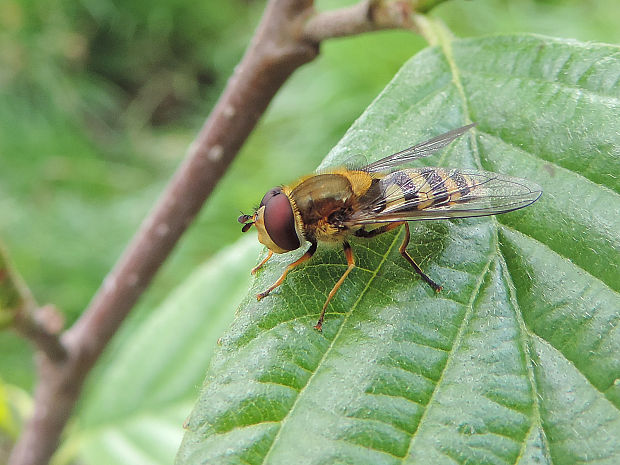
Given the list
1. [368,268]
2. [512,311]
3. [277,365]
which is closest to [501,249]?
[512,311]

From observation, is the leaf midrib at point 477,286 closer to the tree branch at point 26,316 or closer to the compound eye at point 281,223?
the compound eye at point 281,223

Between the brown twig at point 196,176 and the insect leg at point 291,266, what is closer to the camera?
the insect leg at point 291,266

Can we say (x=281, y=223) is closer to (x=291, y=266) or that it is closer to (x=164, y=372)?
(x=291, y=266)

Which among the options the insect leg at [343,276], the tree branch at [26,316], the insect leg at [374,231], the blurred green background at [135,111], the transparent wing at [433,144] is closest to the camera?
the insect leg at [343,276]

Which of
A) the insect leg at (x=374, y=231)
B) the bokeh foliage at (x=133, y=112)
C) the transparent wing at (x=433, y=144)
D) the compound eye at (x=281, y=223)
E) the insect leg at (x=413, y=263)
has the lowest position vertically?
the bokeh foliage at (x=133, y=112)

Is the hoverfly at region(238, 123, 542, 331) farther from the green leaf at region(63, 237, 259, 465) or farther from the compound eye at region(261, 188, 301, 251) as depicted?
the green leaf at region(63, 237, 259, 465)

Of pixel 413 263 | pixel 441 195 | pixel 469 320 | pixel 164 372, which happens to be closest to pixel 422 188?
pixel 441 195

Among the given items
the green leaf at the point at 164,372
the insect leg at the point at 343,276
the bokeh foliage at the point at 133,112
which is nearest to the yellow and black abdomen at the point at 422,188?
the insect leg at the point at 343,276
